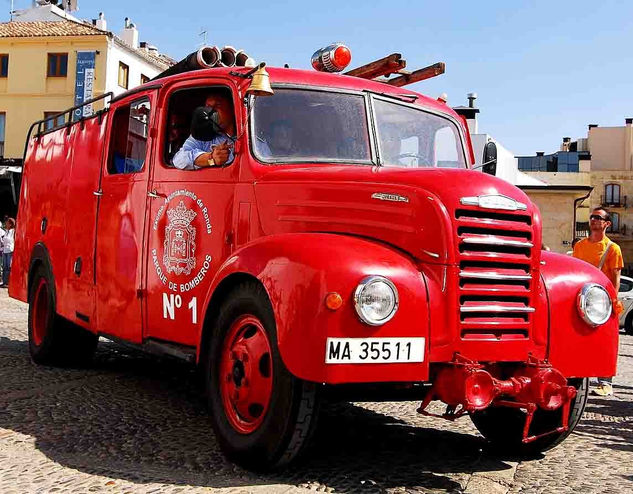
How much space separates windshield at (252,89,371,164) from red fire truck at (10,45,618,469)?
0.01 meters

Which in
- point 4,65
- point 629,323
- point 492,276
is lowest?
point 629,323

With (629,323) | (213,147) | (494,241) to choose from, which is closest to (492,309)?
(494,241)

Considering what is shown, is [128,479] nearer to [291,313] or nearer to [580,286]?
[291,313]

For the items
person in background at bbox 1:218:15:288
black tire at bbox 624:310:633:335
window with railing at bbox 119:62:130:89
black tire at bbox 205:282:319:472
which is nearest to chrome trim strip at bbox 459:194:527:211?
black tire at bbox 205:282:319:472

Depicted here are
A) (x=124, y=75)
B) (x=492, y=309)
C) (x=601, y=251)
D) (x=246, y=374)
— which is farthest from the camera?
(x=124, y=75)

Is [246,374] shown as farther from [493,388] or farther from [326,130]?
[326,130]

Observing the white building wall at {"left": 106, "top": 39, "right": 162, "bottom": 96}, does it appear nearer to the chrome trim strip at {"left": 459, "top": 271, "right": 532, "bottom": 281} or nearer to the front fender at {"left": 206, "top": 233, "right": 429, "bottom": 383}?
the front fender at {"left": 206, "top": 233, "right": 429, "bottom": 383}

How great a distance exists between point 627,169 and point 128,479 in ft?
207

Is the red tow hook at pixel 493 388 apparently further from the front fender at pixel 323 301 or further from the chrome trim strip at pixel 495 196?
the chrome trim strip at pixel 495 196

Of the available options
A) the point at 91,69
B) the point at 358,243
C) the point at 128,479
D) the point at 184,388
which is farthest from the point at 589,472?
the point at 91,69

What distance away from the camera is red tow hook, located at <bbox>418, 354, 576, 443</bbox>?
13.2 feet

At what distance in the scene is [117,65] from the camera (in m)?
37.9

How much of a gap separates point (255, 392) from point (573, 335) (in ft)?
5.76

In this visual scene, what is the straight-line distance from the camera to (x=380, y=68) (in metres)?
6.16
